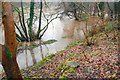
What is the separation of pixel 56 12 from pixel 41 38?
4.07 m

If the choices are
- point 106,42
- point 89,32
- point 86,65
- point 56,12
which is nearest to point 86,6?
point 89,32

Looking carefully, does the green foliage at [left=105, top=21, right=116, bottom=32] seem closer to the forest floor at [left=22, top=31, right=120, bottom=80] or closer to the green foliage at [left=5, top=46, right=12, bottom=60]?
the forest floor at [left=22, top=31, right=120, bottom=80]

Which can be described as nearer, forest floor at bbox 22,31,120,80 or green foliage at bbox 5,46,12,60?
green foliage at bbox 5,46,12,60

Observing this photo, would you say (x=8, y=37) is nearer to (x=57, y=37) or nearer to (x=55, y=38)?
(x=55, y=38)

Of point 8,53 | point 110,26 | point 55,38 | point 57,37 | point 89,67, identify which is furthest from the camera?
point 57,37

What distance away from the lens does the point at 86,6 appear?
11500 mm

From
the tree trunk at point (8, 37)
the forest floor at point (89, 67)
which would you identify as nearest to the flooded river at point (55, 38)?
the forest floor at point (89, 67)

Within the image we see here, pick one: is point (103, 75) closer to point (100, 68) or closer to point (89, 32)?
point (100, 68)

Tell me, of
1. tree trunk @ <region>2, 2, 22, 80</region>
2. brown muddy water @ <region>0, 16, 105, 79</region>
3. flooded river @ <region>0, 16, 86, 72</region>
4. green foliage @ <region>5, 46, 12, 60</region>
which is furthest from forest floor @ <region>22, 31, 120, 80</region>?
flooded river @ <region>0, 16, 86, 72</region>

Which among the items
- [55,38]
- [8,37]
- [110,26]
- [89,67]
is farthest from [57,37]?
[8,37]

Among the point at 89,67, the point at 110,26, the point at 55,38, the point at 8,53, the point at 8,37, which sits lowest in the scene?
the point at 55,38

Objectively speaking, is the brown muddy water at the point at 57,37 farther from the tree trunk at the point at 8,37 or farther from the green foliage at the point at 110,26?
the tree trunk at the point at 8,37

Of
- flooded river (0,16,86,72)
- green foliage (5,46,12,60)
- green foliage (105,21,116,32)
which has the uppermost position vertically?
green foliage (5,46,12,60)

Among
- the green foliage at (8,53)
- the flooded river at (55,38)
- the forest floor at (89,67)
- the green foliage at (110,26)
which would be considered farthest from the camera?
the flooded river at (55,38)
